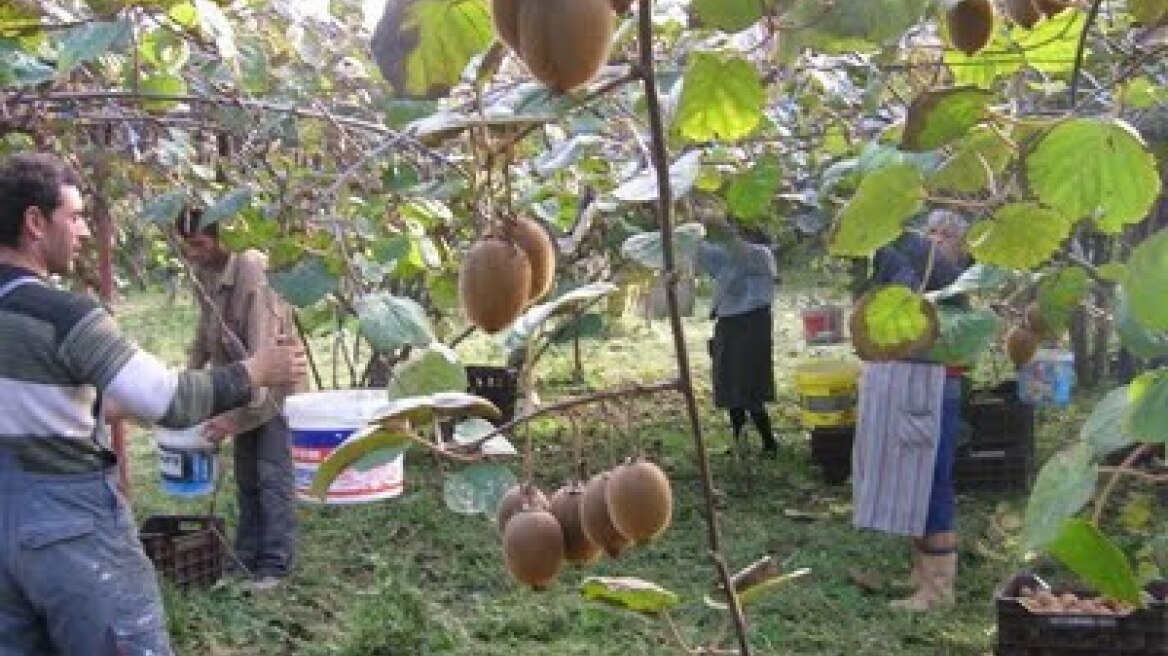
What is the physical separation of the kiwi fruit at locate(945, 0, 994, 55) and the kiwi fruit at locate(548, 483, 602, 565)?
442mm

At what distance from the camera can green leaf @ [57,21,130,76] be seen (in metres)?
1.87

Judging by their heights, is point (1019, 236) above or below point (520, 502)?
above

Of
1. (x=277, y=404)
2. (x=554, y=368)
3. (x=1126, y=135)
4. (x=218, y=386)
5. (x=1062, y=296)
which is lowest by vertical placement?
(x=554, y=368)

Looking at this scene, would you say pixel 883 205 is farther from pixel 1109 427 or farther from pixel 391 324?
pixel 391 324

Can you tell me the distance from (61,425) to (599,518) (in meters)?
1.90

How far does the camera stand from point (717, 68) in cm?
100

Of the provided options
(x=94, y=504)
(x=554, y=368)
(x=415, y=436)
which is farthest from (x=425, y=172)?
(x=554, y=368)

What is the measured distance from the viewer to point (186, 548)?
4.76m

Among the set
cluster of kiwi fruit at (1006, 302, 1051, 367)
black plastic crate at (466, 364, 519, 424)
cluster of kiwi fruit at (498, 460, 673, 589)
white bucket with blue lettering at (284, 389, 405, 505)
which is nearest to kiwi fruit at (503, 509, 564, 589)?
cluster of kiwi fruit at (498, 460, 673, 589)

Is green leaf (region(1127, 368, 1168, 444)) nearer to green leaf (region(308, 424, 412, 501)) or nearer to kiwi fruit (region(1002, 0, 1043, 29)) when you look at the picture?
kiwi fruit (region(1002, 0, 1043, 29))

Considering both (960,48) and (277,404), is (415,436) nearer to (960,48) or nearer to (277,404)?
(960,48)

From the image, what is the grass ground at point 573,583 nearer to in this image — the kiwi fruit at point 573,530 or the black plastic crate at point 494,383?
the black plastic crate at point 494,383

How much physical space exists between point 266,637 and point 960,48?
3.78m

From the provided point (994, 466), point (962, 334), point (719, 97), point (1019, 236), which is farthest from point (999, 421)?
point (719, 97)
